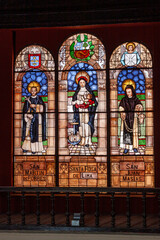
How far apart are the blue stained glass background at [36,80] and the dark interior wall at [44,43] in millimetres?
288

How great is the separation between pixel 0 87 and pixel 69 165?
6.73 feet

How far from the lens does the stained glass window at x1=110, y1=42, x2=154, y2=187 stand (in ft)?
23.2

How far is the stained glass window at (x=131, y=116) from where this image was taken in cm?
709

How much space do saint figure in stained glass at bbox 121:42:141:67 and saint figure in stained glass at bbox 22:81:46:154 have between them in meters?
1.80

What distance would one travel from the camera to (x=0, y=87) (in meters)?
7.23

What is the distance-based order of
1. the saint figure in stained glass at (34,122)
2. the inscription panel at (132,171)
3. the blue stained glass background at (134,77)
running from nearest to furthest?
the inscription panel at (132,171), the blue stained glass background at (134,77), the saint figure in stained glass at (34,122)

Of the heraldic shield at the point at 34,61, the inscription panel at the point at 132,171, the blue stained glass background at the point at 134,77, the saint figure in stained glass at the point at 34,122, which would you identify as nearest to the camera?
the inscription panel at the point at 132,171

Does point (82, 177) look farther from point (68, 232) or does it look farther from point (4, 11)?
point (4, 11)

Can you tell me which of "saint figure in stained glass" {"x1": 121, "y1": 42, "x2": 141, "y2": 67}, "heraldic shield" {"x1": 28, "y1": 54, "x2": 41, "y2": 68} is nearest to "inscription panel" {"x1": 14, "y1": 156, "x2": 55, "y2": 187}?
"heraldic shield" {"x1": 28, "y1": 54, "x2": 41, "y2": 68}

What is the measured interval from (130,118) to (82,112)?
95cm

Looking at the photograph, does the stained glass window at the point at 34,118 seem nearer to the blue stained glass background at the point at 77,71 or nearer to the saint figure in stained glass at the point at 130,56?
the blue stained glass background at the point at 77,71

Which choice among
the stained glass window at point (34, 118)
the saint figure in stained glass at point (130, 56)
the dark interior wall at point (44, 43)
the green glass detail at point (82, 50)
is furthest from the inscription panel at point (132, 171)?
the green glass detail at point (82, 50)

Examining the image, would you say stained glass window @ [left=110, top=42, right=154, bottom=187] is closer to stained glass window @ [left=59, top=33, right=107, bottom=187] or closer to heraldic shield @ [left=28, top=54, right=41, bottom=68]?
stained glass window @ [left=59, top=33, right=107, bottom=187]

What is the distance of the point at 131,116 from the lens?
7176 millimetres
